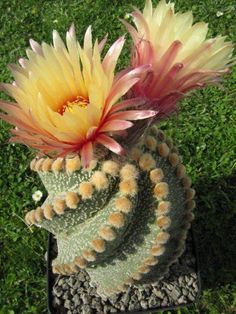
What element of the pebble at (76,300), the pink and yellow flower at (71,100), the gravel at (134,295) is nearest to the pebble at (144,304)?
the gravel at (134,295)

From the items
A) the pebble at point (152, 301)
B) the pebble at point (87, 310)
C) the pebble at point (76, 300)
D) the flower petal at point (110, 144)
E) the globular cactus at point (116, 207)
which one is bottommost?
the pebble at point (152, 301)

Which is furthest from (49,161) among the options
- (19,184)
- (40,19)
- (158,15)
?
(40,19)

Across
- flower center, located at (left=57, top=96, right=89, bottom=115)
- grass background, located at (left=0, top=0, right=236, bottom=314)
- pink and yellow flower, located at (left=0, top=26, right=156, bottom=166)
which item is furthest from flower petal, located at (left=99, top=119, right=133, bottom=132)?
grass background, located at (left=0, top=0, right=236, bottom=314)

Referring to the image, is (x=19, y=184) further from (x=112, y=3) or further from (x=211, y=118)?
(x=112, y=3)

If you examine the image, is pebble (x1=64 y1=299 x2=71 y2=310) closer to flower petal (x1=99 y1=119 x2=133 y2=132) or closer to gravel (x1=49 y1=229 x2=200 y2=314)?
gravel (x1=49 y1=229 x2=200 y2=314)

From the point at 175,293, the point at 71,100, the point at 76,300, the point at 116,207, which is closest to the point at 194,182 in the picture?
the point at 175,293

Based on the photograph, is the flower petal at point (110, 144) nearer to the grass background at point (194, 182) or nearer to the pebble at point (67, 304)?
the grass background at point (194, 182)

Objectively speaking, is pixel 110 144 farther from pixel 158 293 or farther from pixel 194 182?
pixel 194 182
